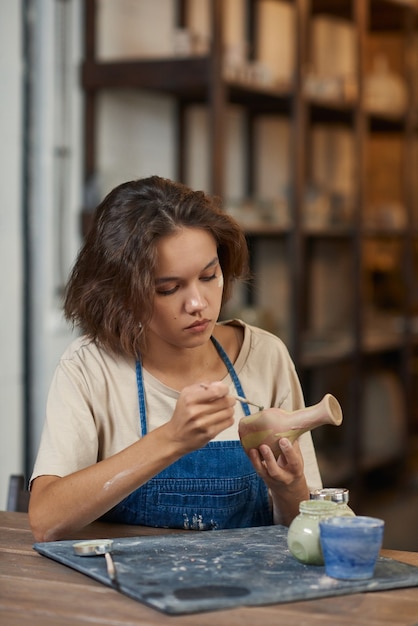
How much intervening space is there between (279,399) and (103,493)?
0.55m

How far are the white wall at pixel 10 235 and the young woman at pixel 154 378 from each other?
1.47m

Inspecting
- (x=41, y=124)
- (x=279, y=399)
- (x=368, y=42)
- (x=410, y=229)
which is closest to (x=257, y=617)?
(x=279, y=399)

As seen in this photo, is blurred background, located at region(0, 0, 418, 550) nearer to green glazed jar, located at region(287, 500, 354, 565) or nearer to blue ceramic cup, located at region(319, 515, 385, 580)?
green glazed jar, located at region(287, 500, 354, 565)

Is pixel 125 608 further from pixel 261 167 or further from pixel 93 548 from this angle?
pixel 261 167

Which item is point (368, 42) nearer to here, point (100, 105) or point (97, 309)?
point (100, 105)

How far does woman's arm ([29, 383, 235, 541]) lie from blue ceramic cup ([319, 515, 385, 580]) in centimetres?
29

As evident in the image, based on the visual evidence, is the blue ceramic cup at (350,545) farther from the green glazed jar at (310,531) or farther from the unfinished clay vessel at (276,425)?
the unfinished clay vessel at (276,425)

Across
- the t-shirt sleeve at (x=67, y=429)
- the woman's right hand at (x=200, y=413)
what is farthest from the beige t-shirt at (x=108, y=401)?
the woman's right hand at (x=200, y=413)

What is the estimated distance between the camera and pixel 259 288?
201 inches

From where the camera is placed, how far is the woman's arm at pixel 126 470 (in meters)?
1.90

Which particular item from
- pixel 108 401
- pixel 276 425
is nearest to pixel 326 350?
pixel 108 401

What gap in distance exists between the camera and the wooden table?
158cm

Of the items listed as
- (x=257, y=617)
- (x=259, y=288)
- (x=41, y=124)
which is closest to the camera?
(x=257, y=617)

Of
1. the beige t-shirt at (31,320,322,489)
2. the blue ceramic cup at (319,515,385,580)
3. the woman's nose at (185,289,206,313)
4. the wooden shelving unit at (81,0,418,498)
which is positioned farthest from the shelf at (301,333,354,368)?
the blue ceramic cup at (319,515,385,580)
